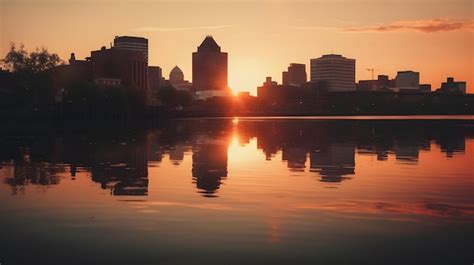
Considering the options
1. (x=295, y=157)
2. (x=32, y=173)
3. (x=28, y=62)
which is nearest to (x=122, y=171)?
(x=32, y=173)

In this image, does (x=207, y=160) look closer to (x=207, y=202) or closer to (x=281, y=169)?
(x=281, y=169)

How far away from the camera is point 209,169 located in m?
34.8

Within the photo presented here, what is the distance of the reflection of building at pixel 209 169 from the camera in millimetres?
27125

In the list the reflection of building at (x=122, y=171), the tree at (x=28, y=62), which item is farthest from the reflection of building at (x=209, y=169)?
the tree at (x=28, y=62)

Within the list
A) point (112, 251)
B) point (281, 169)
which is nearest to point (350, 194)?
point (281, 169)

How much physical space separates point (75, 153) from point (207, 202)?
27949 mm

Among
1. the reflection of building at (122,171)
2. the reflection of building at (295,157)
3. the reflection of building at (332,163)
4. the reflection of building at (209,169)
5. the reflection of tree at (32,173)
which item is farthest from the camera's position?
the reflection of building at (295,157)

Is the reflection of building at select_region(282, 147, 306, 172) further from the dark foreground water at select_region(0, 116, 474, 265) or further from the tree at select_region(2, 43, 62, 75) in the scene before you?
the tree at select_region(2, 43, 62, 75)

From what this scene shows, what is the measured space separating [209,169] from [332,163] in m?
9.78

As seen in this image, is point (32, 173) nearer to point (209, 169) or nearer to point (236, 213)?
point (209, 169)

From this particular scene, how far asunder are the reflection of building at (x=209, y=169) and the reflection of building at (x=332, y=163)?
6294 millimetres

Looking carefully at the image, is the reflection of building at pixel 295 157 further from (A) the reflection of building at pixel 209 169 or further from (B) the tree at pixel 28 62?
(B) the tree at pixel 28 62

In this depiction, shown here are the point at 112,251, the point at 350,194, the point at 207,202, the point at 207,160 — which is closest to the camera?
the point at 112,251

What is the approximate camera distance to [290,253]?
48.3 ft
